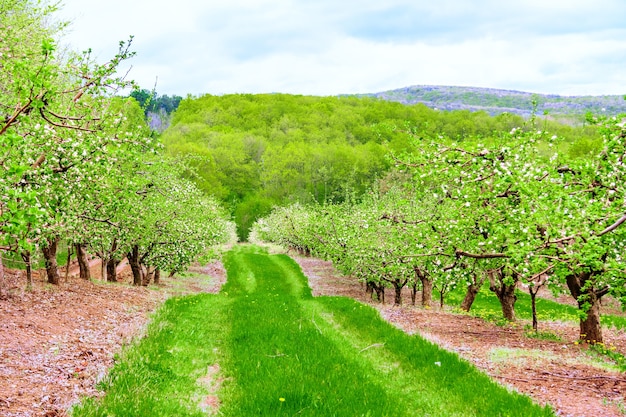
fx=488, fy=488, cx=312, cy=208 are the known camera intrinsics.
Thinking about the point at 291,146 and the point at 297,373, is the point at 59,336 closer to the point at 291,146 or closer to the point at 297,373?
the point at 297,373

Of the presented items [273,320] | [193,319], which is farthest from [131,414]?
[193,319]

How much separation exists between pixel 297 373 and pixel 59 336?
755cm

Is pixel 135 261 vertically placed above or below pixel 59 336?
above

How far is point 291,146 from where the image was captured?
13200 cm

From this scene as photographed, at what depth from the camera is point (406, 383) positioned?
10.8 metres

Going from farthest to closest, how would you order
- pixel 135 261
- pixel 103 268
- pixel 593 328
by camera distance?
pixel 103 268, pixel 135 261, pixel 593 328

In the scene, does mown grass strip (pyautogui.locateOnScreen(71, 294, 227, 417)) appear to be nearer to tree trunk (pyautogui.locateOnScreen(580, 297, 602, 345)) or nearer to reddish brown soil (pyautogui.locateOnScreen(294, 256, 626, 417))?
reddish brown soil (pyautogui.locateOnScreen(294, 256, 626, 417))

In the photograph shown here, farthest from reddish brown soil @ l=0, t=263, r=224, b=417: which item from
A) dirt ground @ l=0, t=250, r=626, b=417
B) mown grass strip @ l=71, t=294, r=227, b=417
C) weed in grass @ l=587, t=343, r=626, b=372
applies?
weed in grass @ l=587, t=343, r=626, b=372

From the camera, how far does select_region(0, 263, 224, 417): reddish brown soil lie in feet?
29.8

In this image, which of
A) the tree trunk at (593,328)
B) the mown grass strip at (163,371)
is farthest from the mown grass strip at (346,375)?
the tree trunk at (593,328)

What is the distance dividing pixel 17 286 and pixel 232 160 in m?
107

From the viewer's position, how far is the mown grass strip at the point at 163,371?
851cm

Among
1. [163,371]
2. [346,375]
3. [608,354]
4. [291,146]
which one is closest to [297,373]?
[346,375]

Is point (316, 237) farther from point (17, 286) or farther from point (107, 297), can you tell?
point (17, 286)
